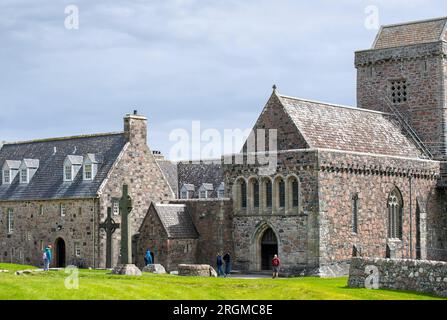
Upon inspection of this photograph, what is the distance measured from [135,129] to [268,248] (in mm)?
13335

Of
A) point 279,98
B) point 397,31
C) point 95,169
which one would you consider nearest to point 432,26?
point 397,31

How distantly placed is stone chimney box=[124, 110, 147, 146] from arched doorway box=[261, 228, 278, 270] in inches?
484

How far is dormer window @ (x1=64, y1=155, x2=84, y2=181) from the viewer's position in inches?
2412

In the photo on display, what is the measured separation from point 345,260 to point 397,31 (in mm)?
21760

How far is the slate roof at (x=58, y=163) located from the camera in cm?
5981

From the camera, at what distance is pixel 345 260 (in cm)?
5156

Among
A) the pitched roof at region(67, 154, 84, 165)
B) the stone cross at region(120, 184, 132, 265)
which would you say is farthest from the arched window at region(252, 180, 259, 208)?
the pitched roof at region(67, 154, 84, 165)

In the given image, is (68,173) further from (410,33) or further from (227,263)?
(410,33)

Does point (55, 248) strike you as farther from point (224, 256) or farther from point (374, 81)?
point (374, 81)

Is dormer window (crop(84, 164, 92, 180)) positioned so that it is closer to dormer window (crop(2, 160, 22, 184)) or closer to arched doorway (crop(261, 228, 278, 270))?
dormer window (crop(2, 160, 22, 184))

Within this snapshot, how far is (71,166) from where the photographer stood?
61469mm

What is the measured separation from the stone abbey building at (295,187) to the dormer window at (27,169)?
88mm
